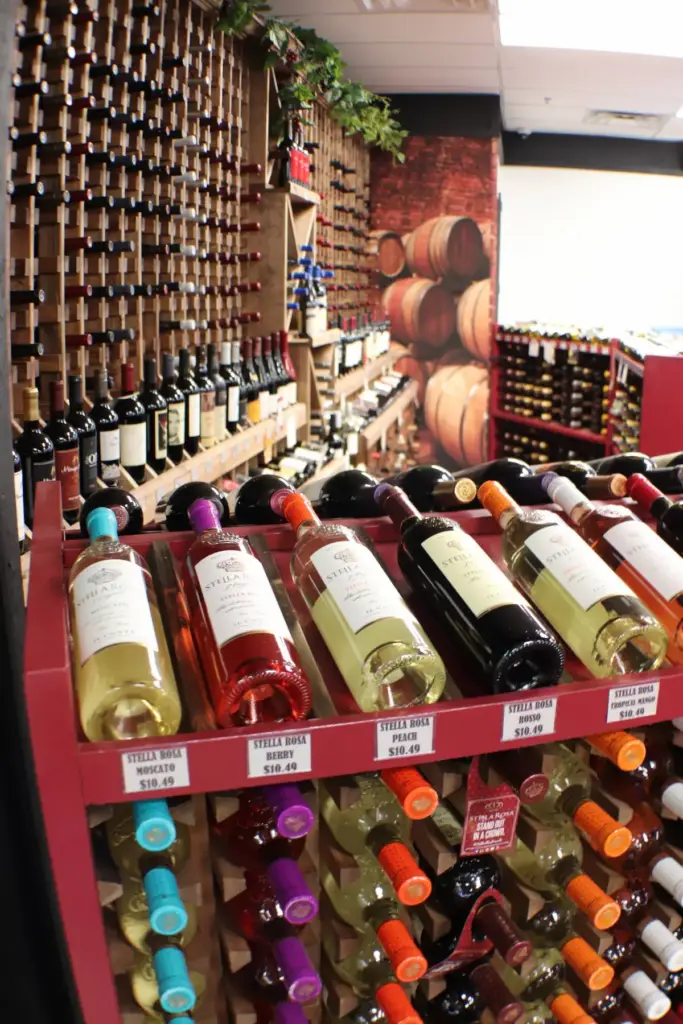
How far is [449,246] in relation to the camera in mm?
8203

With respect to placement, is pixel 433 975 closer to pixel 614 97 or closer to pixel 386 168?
pixel 614 97

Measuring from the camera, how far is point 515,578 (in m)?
1.26

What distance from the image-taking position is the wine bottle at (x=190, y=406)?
345 centimetres

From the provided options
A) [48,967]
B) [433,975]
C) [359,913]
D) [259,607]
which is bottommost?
[48,967]

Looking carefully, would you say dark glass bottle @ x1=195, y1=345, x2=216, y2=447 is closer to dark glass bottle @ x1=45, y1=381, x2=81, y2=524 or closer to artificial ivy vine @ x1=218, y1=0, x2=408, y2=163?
dark glass bottle @ x1=45, y1=381, x2=81, y2=524

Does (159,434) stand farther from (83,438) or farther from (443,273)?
(443,273)

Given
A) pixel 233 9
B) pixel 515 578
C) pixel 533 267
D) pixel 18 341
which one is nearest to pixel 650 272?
pixel 533 267

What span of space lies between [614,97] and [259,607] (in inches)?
297

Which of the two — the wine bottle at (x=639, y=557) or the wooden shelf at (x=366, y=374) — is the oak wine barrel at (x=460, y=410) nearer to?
the wooden shelf at (x=366, y=374)

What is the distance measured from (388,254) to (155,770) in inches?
321

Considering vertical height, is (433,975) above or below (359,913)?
below

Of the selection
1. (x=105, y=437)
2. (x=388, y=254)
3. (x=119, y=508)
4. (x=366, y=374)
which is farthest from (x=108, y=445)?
(x=388, y=254)

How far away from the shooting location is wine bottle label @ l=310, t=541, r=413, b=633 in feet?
3.31

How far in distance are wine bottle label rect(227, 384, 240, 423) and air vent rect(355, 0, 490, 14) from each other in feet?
8.50
